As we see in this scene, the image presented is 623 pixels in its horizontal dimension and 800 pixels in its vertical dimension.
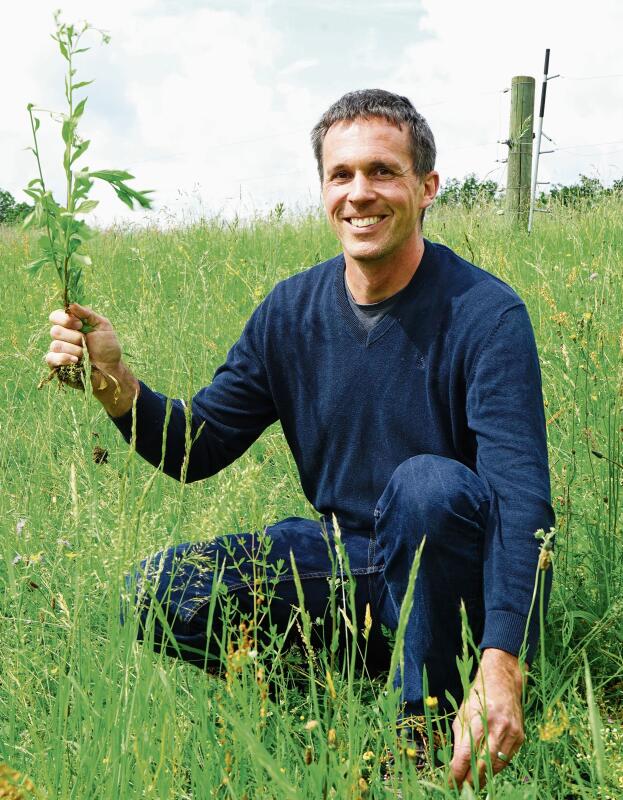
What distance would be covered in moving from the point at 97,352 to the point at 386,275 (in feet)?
2.69

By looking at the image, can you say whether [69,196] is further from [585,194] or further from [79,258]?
[585,194]

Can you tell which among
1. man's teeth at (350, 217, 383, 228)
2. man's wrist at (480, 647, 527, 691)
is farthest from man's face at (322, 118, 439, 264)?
man's wrist at (480, 647, 527, 691)

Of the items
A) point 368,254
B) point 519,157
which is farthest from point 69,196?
point 519,157

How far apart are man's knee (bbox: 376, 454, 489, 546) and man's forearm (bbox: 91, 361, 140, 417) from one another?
2.22 ft

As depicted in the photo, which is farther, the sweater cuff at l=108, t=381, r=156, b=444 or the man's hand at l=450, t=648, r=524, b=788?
the sweater cuff at l=108, t=381, r=156, b=444

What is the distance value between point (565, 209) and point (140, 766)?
6.71 m

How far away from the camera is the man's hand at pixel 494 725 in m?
1.45

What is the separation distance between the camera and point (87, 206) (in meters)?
→ 1.62

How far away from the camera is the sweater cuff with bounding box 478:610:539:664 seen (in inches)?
66.2

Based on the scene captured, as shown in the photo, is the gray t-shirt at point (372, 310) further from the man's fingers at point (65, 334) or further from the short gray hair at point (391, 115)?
the man's fingers at point (65, 334)

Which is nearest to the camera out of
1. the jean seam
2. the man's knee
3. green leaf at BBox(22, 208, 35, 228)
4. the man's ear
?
green leaf at BBox(22, 208, 35, 228)

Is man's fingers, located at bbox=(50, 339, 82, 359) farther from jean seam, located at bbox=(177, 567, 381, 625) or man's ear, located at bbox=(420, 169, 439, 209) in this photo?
man's ear, located at bbox=(420, 169, 439, 209)

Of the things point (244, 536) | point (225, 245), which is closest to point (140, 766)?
point (244, 536)

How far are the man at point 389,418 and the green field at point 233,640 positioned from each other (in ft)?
0.42
